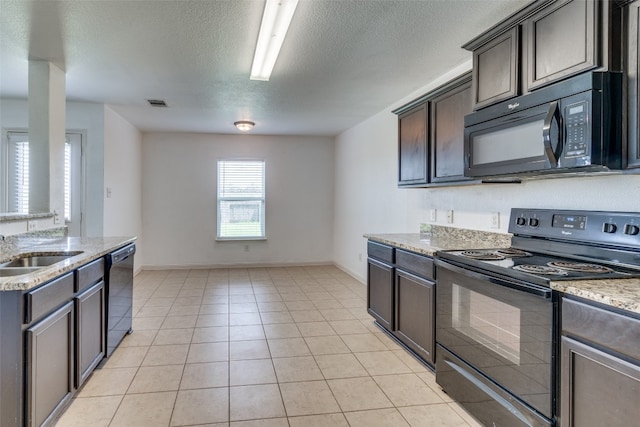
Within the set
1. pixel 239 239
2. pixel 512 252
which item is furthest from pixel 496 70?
pixel 239 239

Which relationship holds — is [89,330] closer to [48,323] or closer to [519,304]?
[48,323]

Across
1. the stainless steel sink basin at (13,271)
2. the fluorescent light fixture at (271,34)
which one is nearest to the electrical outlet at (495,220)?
the fluorescent light fixture at (271,34)

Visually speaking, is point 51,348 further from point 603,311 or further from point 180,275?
point 180,275

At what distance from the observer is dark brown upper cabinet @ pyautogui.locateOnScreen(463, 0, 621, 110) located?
5.55 feet

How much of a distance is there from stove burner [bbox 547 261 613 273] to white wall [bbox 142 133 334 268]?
18.0ft

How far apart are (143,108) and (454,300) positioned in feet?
14.6

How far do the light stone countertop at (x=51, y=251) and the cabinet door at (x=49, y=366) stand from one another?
0.22 metres

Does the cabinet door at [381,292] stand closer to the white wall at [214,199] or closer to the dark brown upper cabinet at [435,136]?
the dark brown upper cabinet at [435,136]

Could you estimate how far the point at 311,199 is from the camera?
7.30 meters

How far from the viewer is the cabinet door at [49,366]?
1.77 metres

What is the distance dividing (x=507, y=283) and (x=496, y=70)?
1277mm

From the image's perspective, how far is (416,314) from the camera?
9.39 feet

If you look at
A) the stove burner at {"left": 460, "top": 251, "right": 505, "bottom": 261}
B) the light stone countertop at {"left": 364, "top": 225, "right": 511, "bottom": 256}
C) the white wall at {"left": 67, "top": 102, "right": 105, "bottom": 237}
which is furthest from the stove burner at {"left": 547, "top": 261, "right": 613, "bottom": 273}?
the white wall at {"left": 67, "top": 102, "right": 105, "bottom": 237}

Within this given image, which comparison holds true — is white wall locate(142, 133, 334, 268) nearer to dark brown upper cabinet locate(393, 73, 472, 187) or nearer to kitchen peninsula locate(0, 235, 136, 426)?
dark brown upper cabinet locate(393, 73, 472, 187)
